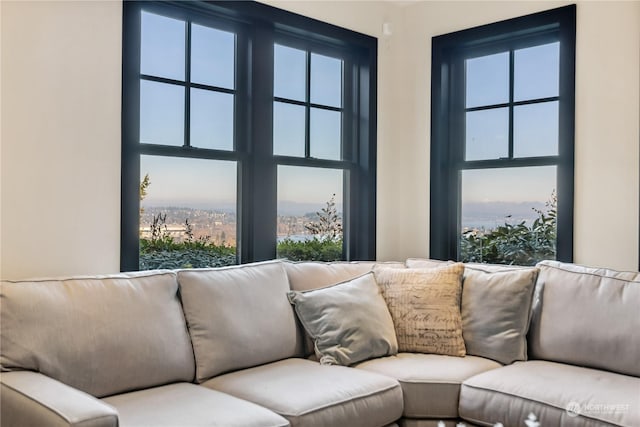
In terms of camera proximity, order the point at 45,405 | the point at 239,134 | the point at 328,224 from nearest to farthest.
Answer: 1. the point at 45,405
2. the point at 239,134
3. the point at 328,224

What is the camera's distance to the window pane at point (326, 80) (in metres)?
3.90

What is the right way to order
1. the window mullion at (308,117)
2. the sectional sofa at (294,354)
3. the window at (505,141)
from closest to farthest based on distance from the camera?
1. the sectional sofa at (294,354)
2. the window at (505,141)
3. the window mullion at (308,117)

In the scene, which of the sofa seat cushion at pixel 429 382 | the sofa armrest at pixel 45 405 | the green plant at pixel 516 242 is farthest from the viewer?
the green plant at pixel 516 242

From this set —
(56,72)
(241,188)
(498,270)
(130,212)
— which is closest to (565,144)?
(498,270)

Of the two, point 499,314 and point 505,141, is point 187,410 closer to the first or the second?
point 499,314

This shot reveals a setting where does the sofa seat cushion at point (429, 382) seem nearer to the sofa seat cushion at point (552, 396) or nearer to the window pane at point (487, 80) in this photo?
the sofa seat cushion at point (552, 396)

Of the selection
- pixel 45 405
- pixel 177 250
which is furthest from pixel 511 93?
pixel 45 405

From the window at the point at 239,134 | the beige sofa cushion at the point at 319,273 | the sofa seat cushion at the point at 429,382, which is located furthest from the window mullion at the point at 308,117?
the sofa seat cushion at the point at 429,382

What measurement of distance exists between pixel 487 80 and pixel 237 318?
2317 millimetres

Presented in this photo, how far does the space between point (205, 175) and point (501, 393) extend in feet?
6.11

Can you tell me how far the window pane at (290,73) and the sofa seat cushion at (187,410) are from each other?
1.97 m

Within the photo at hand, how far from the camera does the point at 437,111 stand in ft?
13.3

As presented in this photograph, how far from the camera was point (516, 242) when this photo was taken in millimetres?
3773

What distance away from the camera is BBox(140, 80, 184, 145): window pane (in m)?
3.07
